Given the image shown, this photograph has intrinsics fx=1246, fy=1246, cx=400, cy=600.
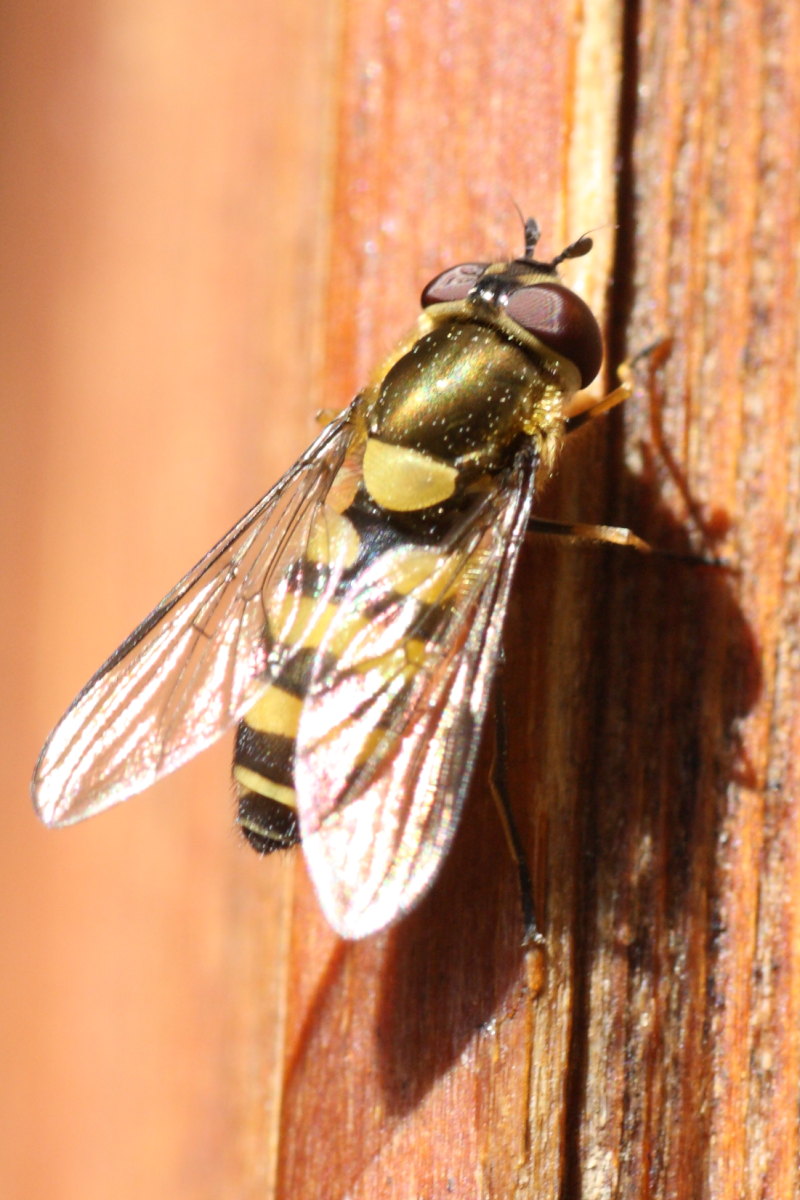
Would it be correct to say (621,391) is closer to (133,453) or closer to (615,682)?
(615,682)

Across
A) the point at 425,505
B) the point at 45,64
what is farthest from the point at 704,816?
the point at 45,64

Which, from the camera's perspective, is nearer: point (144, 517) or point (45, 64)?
point (144, 517)

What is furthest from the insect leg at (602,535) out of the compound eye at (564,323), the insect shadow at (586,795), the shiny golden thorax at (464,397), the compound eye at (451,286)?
the compound eye at (451,286)

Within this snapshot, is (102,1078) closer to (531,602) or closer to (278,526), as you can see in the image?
(278,526)

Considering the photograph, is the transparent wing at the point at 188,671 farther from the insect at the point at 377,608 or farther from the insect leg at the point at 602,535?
the insect leg at the point at 602,535

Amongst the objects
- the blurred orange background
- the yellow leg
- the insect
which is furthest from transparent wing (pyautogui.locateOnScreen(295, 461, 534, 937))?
the blurred orange background
